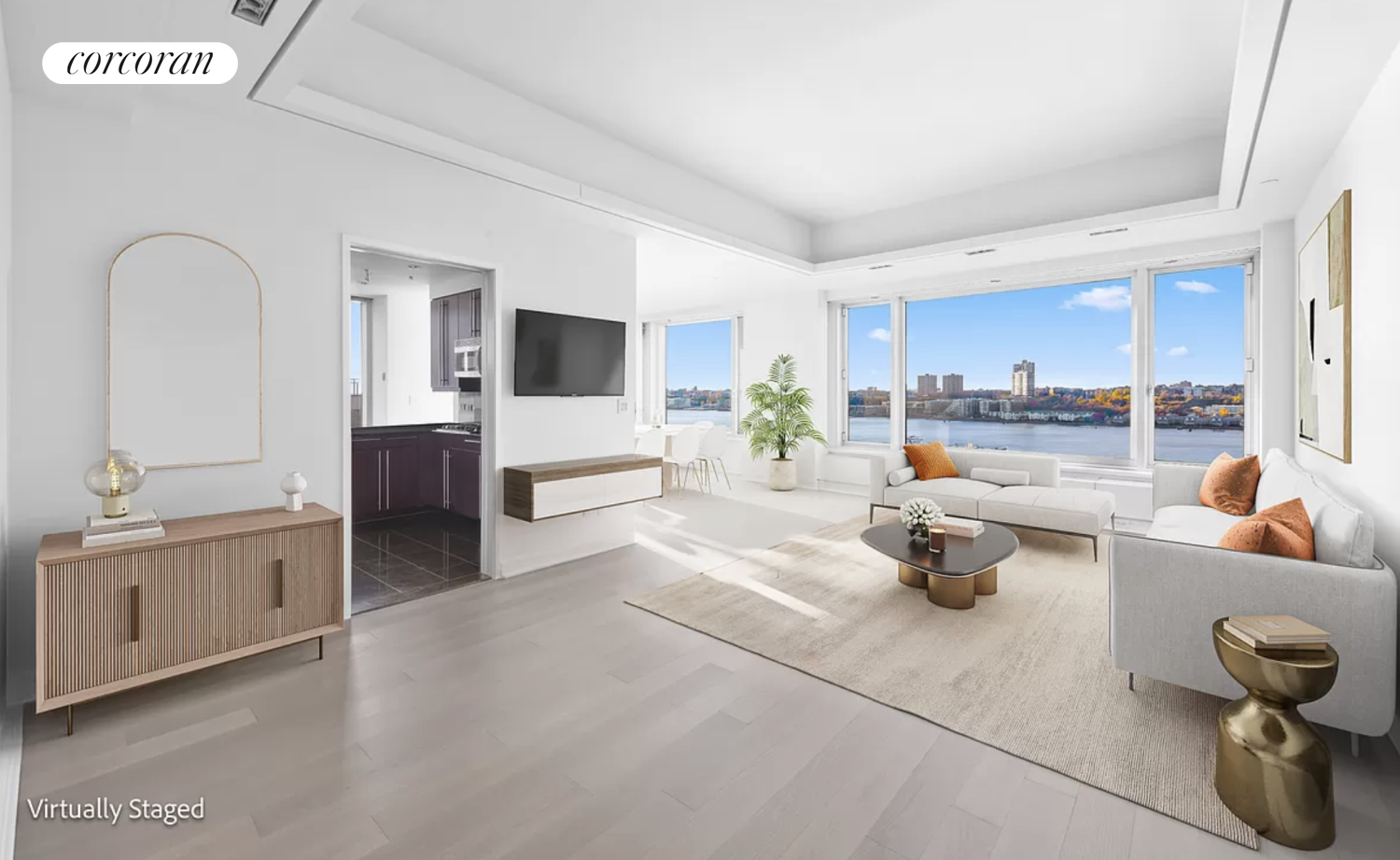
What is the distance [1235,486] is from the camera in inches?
163

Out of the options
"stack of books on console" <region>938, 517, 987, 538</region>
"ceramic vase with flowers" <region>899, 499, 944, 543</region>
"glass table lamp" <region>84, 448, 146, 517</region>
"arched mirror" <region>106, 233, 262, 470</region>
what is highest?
"arched mirror" <region>106, 233, 262, 470</region>

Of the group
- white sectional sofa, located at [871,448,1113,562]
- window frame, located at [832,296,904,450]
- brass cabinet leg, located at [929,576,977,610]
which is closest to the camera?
brass cabinet leg, located at [929,576,977,610]

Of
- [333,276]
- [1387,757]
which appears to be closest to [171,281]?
[333,276]

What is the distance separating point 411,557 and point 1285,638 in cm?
490

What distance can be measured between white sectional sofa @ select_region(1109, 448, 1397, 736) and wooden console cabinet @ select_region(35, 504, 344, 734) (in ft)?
11.7

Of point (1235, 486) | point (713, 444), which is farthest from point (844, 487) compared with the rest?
point (1235, 486)

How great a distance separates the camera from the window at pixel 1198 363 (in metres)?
5.53

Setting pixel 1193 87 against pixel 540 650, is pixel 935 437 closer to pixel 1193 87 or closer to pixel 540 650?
pixel 1193 87

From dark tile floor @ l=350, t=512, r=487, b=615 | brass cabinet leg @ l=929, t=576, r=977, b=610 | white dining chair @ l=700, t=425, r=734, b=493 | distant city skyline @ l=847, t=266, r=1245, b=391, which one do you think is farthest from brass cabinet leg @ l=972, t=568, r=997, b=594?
white dining chair @ l=700, t=425, r=734, b=493

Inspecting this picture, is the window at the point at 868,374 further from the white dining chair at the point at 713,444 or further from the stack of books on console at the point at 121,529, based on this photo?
the stack of books on console at the point at 121,529

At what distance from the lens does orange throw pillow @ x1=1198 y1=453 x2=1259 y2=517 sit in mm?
4078

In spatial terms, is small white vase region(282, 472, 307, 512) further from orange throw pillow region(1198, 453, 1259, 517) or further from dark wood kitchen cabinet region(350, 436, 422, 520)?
orange throw pillow region(1198, 453, 1259, 517)

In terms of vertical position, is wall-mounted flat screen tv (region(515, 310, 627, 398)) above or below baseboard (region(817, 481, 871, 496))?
above

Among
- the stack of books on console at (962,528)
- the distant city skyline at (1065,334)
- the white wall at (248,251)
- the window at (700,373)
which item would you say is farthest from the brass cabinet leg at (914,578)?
the window at (700,373)
